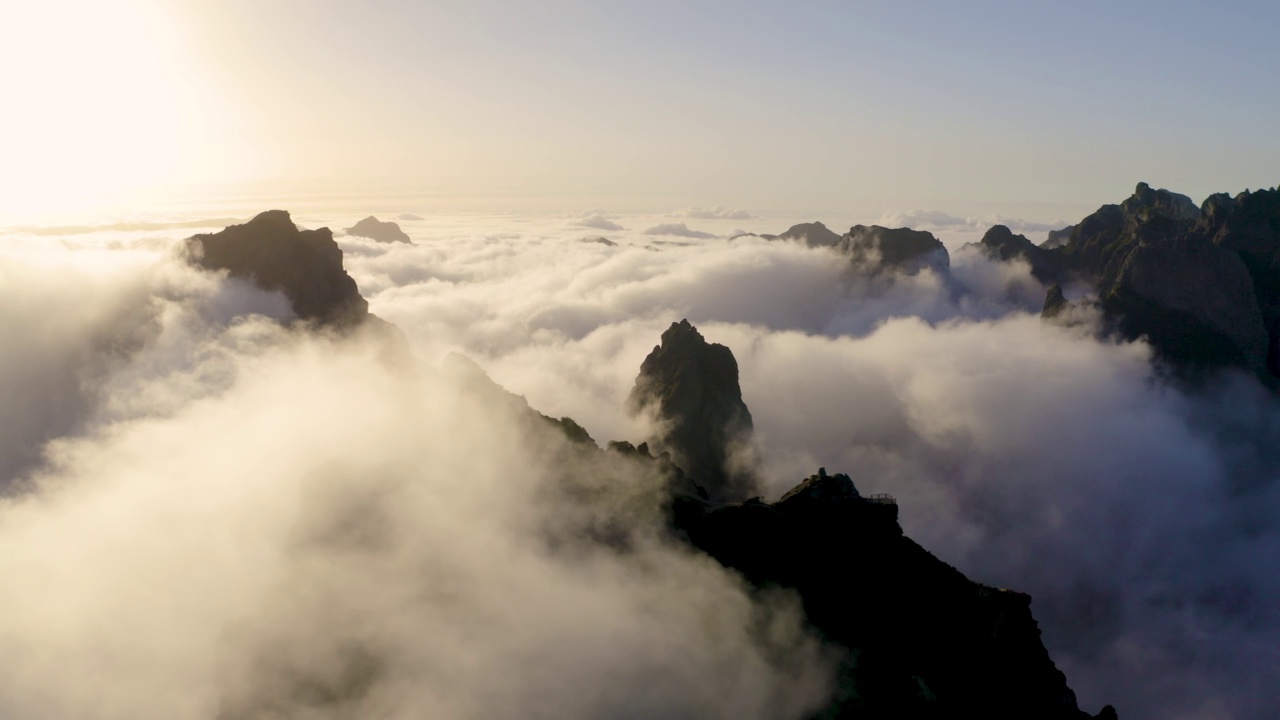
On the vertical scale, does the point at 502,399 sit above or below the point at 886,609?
above

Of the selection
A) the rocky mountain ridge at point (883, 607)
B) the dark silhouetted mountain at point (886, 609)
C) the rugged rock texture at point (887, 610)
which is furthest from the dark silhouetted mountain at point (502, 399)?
the rugged rock texture at point (887, 610)

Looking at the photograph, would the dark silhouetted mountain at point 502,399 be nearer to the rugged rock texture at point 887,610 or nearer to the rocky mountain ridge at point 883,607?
the rocky mountain ridge at point 883,607

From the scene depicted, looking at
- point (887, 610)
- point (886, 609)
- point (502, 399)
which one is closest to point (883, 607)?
point (886, 609)

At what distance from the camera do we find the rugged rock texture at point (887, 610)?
82.8m

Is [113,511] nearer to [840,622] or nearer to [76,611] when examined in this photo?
[76,611]

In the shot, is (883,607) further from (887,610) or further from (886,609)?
(887,610)

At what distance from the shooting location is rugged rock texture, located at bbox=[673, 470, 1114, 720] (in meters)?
82.8

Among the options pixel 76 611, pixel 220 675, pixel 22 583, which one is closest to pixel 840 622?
pixel 220 675

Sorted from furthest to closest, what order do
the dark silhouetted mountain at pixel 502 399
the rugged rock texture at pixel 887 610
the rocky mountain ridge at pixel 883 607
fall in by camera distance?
the dark silhouetted mountain at pixel 502 399
the rocky mountain ridge at pixel 883 607
the rugged rock texture at pixel 887 610

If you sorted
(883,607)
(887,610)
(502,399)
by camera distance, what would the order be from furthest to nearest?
(502,399) → (883,607) → (887,610)

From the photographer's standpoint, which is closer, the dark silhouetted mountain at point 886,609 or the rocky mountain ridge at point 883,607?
the dark silhouetted mountain at point 886,609

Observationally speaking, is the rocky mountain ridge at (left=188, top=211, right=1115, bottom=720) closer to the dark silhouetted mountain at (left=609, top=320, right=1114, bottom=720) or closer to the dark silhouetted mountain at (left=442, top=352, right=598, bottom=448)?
the dark silhouetted mountain at (left=609, top=320, right=1114, bottom=720)

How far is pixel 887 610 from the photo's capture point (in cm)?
9031

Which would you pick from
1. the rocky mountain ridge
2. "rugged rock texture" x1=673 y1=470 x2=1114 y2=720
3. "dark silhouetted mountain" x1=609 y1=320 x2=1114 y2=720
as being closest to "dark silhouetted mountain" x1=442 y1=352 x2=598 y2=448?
the rocky mountain ridge
